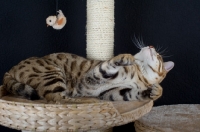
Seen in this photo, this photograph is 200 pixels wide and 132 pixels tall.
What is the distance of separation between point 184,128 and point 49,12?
1122mm

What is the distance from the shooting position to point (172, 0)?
1943 millimetres

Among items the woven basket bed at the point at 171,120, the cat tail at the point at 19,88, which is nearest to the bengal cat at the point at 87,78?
the cat tail at the point at 19,88

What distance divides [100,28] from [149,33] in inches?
22.0

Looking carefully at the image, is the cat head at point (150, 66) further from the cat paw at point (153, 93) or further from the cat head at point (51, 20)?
the cat head at point (51, 20)

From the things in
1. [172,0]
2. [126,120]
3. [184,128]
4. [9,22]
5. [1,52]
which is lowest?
[184,128]

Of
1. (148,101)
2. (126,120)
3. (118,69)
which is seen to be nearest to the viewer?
(126,120)

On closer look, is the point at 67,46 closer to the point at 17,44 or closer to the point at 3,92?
the point at 17,44

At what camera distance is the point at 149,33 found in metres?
1.97

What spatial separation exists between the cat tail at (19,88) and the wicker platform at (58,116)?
0.19 m

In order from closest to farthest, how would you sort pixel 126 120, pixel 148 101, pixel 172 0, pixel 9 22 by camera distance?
pixel 126 120 → pixel 148 101 → pixel 9 22 → pixel 172 0

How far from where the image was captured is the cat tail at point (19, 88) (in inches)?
47.2

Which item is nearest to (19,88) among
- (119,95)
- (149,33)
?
(119,95)

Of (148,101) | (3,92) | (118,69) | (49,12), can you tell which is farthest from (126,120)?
(49,12)

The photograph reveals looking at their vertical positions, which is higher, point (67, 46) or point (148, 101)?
point (67, 46)
